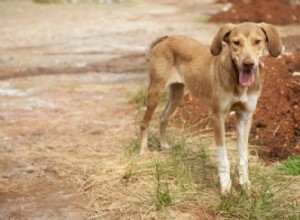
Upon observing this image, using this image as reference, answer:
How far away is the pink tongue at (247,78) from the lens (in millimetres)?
5023

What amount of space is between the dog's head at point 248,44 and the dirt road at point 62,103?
6.98 ft

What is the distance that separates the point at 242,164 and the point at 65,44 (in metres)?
11.4

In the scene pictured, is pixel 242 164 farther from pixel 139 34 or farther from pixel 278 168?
pixel 139 34

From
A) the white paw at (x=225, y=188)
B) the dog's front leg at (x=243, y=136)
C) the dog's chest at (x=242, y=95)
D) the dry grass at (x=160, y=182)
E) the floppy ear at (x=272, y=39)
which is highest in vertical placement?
the floppy ear at (x=272, y=39)

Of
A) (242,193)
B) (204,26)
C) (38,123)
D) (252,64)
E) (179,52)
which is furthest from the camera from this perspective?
(204,26)

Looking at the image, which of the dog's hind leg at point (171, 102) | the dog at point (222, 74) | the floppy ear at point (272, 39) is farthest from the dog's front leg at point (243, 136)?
the dog's hind leg at point (171, 102)

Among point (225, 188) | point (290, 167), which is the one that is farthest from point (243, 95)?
point (290, 167)

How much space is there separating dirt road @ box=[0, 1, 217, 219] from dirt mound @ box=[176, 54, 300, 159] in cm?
Result: 107

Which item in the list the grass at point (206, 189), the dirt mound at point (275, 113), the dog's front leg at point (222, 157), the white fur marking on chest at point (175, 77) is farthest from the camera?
the dirt mound at point (275, 113)

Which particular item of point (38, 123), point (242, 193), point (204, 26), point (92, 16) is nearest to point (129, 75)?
point (38, 123)

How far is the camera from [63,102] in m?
9.67

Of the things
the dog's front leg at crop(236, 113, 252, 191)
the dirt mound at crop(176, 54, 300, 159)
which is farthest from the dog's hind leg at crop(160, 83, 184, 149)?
the dog's front leg at crop(236, 113, 252, 191)

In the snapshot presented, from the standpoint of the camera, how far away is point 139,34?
18.4m

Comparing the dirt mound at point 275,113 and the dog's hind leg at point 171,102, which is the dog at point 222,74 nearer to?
the dog's hind leg at point 171,102
